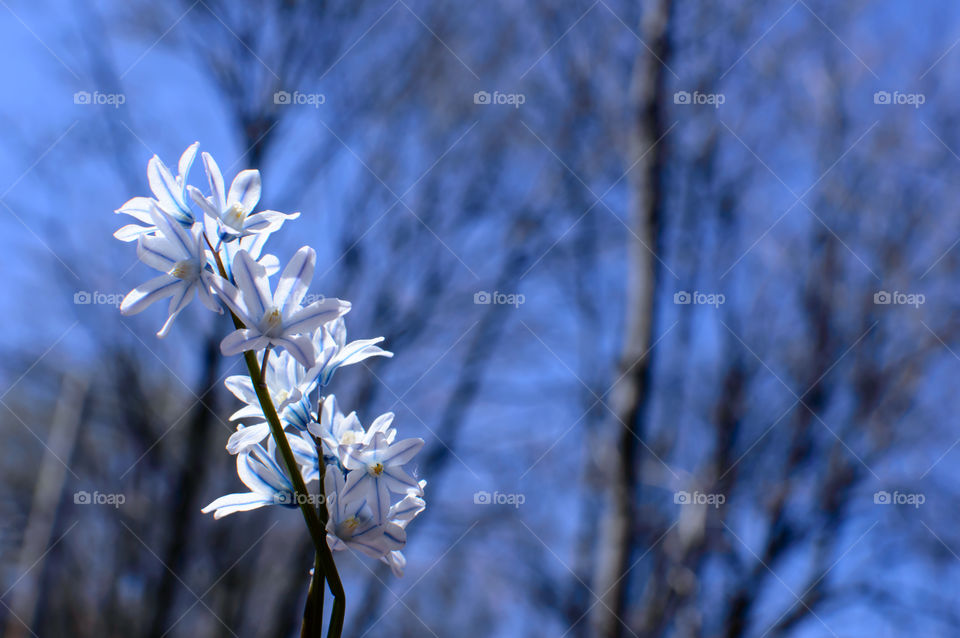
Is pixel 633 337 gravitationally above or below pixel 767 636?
above

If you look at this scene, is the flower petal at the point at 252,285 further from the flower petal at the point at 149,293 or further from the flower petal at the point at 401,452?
the flower petal at the point at 401,452

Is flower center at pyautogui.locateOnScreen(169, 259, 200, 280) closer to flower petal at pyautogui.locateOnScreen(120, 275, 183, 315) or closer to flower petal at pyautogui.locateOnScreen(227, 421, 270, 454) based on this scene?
flower petal at pyautogui.locateOnScreen(120, 275, 183, 315)

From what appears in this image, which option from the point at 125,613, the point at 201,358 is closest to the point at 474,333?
the point at 201,358

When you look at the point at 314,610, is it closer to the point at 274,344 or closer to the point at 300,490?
the point at 300,490

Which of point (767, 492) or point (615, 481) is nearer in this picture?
point (615, 481)

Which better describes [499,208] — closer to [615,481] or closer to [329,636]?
[615,481]

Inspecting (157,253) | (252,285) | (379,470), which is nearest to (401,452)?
(379,470)
